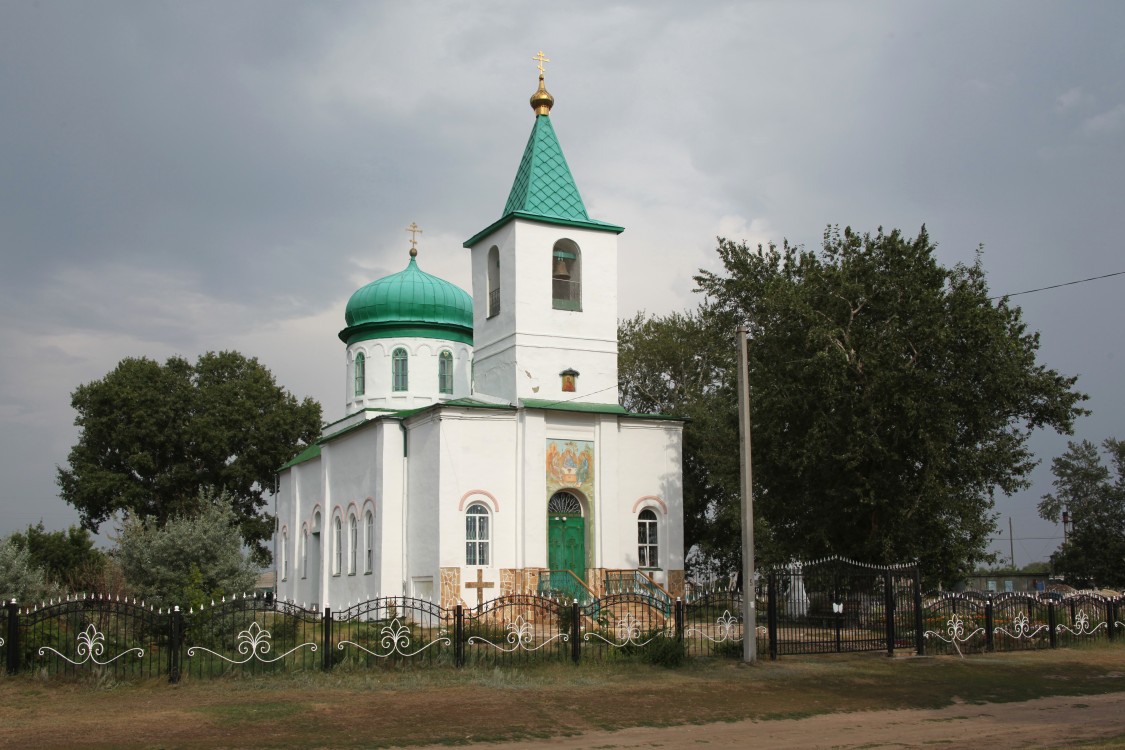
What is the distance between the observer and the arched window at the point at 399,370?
113 feet

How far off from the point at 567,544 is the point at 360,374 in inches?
453

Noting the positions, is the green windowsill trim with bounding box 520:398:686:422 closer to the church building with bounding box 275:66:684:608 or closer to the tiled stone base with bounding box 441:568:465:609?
the church building with bounding box 275:66:684:608

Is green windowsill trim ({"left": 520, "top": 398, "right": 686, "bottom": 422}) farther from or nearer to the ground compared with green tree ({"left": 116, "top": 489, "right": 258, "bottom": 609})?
farther from the ground

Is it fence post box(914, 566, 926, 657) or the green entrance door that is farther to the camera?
the green entrance door

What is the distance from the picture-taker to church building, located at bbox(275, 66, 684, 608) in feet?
84.5

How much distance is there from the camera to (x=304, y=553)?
34094mm

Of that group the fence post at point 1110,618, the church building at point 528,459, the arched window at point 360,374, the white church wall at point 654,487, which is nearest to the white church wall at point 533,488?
the church building at point 528,459

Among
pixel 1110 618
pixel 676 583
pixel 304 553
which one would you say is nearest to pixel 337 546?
pixel 304 553

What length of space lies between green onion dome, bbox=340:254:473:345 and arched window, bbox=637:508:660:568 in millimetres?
10216

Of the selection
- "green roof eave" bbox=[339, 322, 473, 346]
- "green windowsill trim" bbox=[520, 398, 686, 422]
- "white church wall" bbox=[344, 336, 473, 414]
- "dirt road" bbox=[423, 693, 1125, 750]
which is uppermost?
"green roof eave" bbox=[339, 322, 473, 346]

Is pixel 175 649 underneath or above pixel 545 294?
underneath

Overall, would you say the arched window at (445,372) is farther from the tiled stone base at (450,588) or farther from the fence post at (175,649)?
Answer: the fence post at (175,649)

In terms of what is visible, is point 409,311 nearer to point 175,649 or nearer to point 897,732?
point 175,649

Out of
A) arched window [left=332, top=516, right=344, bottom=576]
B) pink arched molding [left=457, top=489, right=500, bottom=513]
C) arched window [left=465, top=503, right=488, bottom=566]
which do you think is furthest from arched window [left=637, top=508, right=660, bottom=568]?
arched window [left=332, top=516, right=344, bottom=576]
